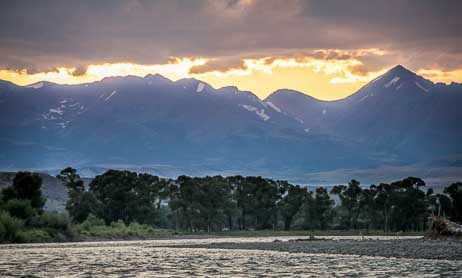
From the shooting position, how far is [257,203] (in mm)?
153750

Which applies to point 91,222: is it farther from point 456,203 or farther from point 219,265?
point 219,265

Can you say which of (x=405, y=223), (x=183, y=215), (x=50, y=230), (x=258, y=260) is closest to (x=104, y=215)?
(x=183, y=215)

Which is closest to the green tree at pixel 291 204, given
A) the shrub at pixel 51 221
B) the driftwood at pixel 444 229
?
the shrub at pixel 51 221

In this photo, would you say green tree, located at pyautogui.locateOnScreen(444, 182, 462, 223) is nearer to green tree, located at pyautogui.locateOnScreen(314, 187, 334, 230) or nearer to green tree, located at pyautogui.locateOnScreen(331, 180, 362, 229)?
green tree, located at pyautogui.locateOnScreen(331, 180, 362, 229)

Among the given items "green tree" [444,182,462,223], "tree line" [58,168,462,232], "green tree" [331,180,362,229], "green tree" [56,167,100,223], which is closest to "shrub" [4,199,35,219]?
"green tree" [56,167,100,223]

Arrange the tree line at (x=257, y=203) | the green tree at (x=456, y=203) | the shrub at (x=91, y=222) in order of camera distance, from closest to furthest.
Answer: the shrub at (x=91, y=222) < the green tree at (x=456, y=203) < the tree line at (x=257, y=203)

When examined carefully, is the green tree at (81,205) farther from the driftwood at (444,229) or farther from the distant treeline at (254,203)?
the driftwood at (444,229)

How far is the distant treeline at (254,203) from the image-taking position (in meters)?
144

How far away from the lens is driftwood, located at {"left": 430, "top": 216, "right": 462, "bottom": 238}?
75631mm

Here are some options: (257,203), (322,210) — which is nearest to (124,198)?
(257,203)

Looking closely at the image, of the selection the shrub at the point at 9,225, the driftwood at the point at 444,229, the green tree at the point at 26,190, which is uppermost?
the green tree at the point at 26,190

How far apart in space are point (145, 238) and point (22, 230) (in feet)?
92.7

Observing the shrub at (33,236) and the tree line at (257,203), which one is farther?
the tree line at (257,203)

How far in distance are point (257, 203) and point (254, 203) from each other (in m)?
0.56
